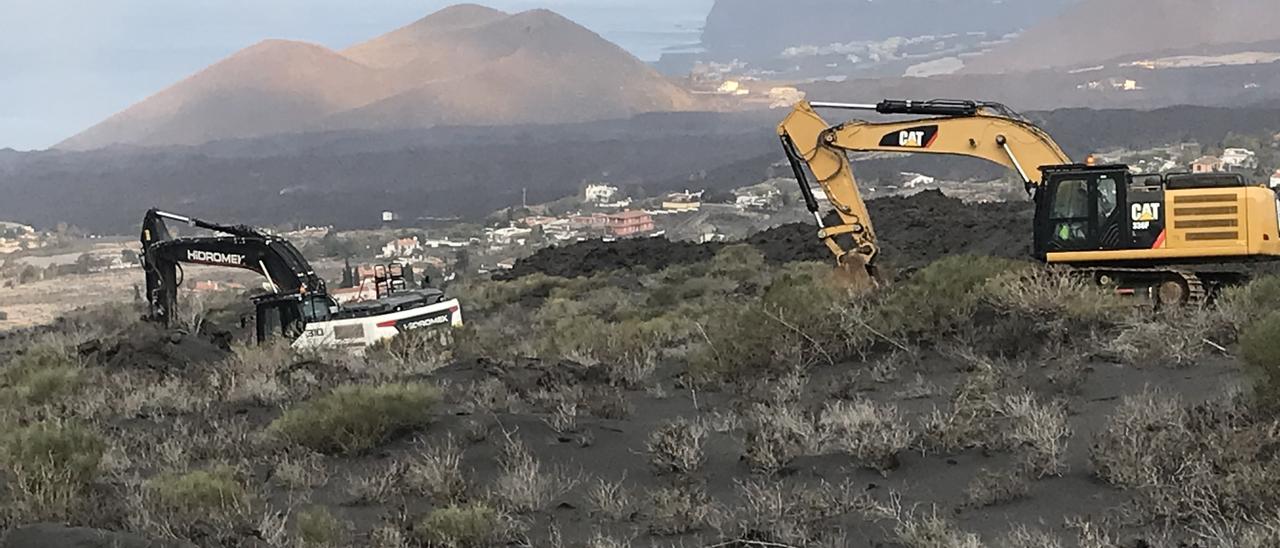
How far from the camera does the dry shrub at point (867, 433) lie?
9.45 m

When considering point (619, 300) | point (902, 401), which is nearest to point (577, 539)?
point (902, 401)

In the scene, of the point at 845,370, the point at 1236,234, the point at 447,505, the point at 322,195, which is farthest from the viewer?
the point at 322,195

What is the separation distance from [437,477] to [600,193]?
134 m

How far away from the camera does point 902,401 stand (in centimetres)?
1196

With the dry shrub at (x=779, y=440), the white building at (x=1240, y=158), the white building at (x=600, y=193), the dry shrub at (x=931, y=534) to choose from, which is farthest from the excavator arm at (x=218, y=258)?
the white building at (x=600, y=193)

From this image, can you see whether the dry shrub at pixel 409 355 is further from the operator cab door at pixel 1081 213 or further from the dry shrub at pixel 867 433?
the operator cab door at pixel 1081 213

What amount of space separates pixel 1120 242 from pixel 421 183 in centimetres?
17841

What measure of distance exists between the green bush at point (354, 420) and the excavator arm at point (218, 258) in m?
11.2

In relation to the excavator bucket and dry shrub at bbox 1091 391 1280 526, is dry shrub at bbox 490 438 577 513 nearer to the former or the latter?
dry shrub at bbox 1091 391 1280 526

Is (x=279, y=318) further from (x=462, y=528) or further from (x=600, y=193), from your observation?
(x=600, y=193)

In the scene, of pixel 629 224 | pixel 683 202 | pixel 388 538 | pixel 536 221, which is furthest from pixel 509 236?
pixel 388 538

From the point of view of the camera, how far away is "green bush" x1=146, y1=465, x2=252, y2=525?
846 centimetres

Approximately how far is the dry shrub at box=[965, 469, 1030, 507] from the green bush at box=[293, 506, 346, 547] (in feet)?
13.4

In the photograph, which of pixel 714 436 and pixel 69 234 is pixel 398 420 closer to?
pixel 714 436
